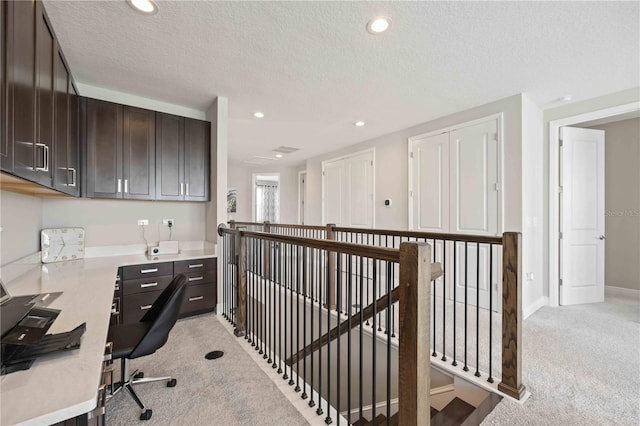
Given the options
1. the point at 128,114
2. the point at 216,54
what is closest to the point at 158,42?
the point at 216,54

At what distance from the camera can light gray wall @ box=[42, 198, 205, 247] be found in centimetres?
295

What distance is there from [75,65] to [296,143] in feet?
11.1

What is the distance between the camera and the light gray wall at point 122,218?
295cm

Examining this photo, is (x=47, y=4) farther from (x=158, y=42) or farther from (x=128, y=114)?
(x=128, y=114)

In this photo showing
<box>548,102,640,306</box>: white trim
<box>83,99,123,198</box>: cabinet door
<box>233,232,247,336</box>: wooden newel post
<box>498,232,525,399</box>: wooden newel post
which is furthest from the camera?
<box>548,102,640,306</box>: white trim

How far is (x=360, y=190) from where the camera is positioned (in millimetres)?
5445

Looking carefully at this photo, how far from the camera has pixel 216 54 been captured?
2.38m

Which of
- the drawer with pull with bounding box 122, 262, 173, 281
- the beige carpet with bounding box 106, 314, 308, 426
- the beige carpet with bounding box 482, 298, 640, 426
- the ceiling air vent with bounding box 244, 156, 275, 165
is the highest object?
the ceiling air vent with bounding box 244, 156, 275, 165

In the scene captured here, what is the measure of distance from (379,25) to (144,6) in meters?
1.60

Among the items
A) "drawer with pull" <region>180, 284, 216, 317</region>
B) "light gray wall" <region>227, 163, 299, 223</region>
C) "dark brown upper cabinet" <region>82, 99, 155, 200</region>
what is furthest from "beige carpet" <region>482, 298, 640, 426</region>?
"light gray wall" <region>227, 163, 299, 223</region>

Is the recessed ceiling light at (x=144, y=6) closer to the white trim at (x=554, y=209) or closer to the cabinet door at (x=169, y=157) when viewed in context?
the cabinet door at (x=169, y=157)

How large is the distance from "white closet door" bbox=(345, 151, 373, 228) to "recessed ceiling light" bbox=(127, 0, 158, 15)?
393 cm

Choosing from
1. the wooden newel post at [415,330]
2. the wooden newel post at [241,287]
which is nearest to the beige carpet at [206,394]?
the wooden newel post at [241,287]

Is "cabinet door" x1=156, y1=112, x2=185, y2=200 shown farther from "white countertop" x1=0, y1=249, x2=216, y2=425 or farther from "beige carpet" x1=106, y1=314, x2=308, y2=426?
"beige carpet" x1=106, y1=314, x2=308, y2=426
